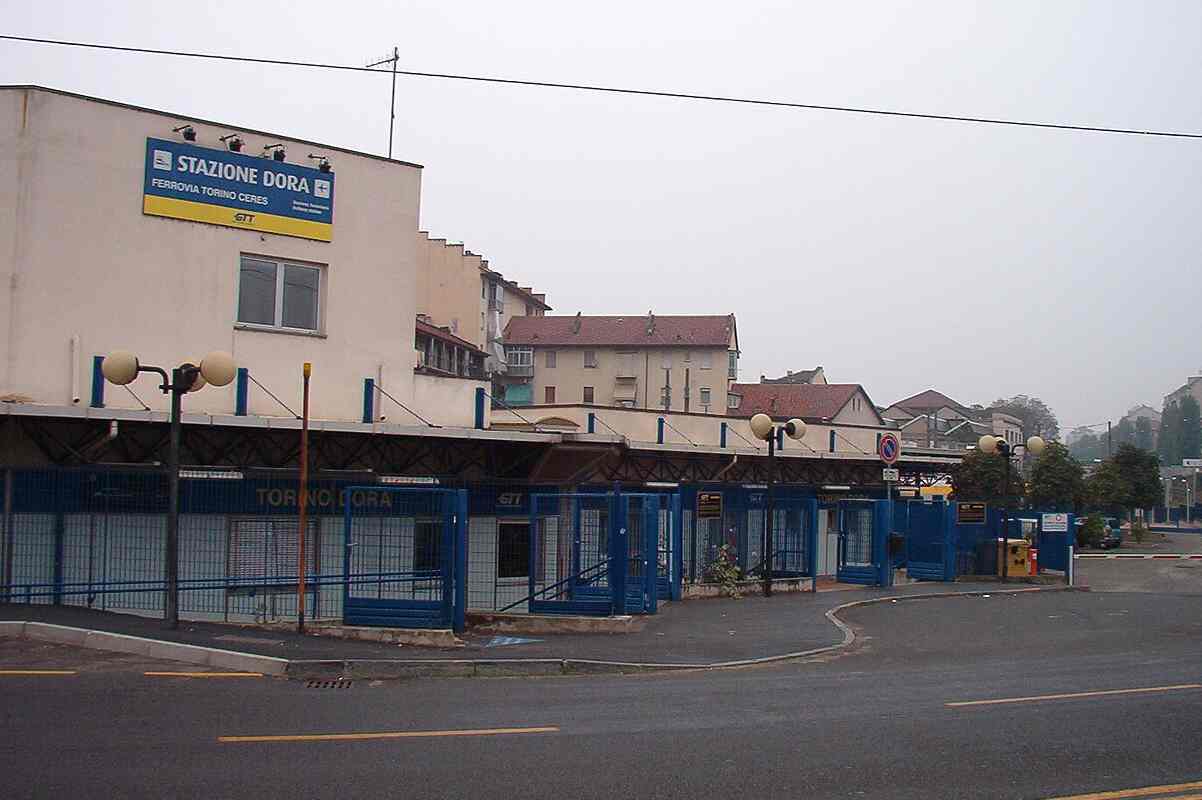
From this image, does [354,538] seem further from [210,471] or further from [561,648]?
[561,648]

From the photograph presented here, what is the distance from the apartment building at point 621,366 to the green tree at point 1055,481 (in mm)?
24284

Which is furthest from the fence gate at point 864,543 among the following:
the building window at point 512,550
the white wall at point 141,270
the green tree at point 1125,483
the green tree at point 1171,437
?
the green tree at point 1171,437

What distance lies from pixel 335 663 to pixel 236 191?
37.2 ft

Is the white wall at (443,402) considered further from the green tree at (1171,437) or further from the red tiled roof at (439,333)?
the green tree at (1171,437)

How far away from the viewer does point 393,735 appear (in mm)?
9383

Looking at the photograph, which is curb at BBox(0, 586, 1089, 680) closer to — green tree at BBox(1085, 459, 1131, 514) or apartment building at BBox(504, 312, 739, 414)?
green tree at BBox(1085, 459, 1131, 514)

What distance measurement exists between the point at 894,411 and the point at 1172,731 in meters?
124

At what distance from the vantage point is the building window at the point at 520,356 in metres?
81.6

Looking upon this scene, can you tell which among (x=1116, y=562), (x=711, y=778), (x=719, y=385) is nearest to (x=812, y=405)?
(x=719, y=385)

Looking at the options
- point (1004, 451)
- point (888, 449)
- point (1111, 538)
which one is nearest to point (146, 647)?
point (888, 449)

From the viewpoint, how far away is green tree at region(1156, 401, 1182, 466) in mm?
149125

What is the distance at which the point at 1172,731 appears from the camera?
10.3 meters

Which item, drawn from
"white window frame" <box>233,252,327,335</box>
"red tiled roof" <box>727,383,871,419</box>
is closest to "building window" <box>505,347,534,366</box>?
"red tiled roof" <box>727,383,871,419</box>

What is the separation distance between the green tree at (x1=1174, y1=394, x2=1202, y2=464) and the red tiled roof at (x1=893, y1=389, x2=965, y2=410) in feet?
102
